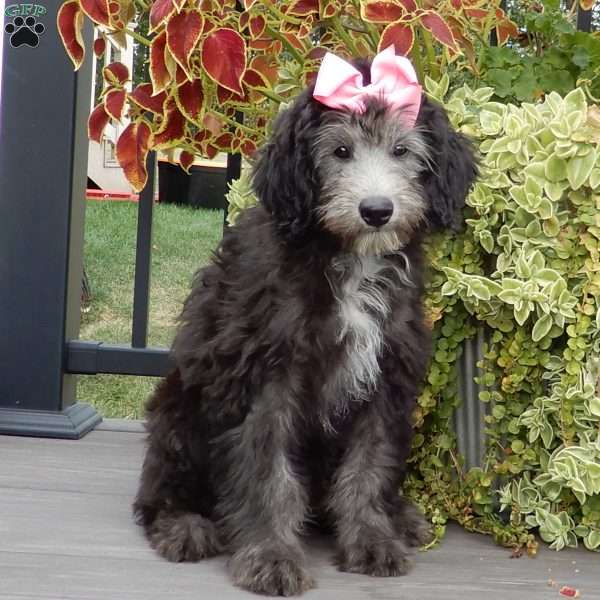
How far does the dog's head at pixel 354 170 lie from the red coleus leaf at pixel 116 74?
0.87 meters

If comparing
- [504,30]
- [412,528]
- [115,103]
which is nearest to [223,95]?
[115,103]

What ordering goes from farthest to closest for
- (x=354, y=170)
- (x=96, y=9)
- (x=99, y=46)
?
(x=99, y=46) < (x=96, y=9) < (x=354, y=170)

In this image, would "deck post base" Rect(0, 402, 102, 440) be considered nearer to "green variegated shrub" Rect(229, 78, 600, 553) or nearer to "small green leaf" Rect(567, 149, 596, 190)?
"green variegated shrub" Rect(229, 78, 600, 553)

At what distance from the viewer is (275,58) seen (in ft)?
10.6

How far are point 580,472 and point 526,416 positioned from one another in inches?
7.8

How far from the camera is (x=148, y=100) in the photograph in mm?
3002

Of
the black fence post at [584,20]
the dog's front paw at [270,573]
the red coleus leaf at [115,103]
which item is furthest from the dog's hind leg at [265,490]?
the black fence post at [584,20]

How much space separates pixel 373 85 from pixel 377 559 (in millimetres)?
1152

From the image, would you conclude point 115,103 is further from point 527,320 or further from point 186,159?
point 527,320

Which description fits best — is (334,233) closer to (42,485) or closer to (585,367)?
(585,367)

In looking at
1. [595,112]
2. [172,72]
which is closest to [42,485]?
[172,72]

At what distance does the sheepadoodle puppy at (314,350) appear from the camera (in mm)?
2318

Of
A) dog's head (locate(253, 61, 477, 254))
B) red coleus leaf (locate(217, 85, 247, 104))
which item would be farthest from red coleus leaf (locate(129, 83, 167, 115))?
dog's head (locate(253, 61, 477, 254))

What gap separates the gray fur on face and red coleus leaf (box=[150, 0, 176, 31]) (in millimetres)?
559
